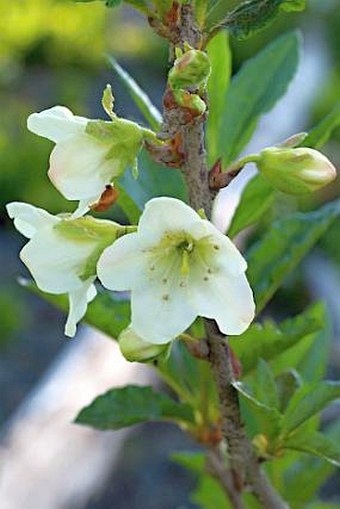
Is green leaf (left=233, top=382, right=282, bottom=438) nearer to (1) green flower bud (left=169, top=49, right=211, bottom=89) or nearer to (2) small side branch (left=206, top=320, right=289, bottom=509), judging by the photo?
(2) small side branch (left=206, top=320, right=289, bottom=509)

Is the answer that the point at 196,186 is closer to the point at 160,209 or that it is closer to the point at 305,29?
the point at 160,209

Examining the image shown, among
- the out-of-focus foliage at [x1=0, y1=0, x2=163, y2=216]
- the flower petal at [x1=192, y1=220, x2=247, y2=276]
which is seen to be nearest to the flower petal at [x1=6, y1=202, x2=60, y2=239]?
the flower petal at [x1=192, y1=220, x2=247, y2=276]

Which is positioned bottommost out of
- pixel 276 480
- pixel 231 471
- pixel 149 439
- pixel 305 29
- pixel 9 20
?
pixel 305 29

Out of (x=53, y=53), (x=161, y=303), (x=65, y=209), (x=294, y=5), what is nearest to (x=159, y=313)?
(x=161, y=303)

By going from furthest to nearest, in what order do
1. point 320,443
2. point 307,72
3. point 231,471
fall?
point 307,72 → point 231,471 → point 320,443

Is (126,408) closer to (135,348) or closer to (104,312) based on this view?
(104,312)

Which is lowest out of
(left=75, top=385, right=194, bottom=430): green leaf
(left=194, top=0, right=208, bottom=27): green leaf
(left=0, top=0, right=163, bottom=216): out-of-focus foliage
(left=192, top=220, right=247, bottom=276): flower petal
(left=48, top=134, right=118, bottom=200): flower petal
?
(left=0, top=0, right=163, bottom=216): out-of-focus foliage

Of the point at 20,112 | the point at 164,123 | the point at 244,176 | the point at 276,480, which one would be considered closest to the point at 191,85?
the point at 164,123
